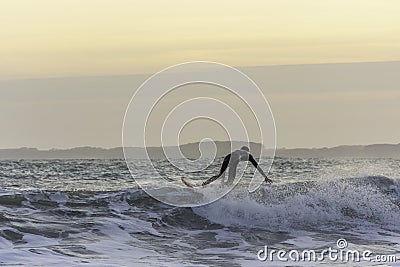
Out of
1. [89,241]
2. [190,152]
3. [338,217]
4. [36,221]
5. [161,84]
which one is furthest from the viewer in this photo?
[190,152]

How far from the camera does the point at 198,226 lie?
16.1 m

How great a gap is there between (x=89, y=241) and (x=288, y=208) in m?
6.14

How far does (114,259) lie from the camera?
38.6 ft

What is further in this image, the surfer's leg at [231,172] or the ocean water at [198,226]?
the surfer's leg at [231,172]

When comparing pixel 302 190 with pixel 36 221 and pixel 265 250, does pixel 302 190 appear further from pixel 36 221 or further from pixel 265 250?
pixel 36 221

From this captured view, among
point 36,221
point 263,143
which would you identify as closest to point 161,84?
point 263,143

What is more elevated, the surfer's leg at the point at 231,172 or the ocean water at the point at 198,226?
the surfer's leg at the point at 231,172

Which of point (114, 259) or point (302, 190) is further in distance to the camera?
point (302, 190)

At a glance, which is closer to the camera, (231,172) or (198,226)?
(198,226)

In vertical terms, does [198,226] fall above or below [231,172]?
below

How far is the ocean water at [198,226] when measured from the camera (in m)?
12.1

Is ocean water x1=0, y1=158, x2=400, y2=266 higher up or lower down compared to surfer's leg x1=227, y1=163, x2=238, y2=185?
lower down

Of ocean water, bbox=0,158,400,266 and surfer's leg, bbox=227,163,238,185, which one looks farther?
surfer's leg, bbox=227,163,238,185

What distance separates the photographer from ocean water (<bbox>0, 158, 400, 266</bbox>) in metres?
12.1
